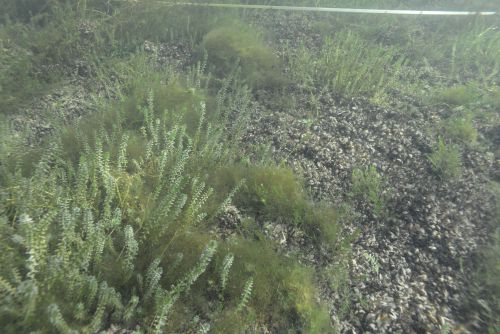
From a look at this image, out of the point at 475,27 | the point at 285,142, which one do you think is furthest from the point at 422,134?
the point at 475,27

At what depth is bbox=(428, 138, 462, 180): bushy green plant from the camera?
3.95 m

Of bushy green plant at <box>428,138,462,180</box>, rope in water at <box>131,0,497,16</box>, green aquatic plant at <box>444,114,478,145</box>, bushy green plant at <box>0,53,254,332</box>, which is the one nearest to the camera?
bushy green plant at <box>0,53,254,332</box>

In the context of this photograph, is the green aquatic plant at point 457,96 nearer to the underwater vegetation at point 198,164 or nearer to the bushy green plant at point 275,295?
the underwater vegetation at point 198,164

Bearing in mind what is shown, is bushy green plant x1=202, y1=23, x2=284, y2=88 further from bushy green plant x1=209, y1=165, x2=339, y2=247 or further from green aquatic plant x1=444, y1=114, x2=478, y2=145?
green aquatic plant x1=444, y1=114, x2=478, y2=145

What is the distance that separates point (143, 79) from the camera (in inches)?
174

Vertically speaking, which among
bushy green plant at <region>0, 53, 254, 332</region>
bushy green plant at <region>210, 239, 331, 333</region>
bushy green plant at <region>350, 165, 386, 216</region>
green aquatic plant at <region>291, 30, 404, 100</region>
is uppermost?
green aquatic plant at <region>291, 30, 404, 100</region>

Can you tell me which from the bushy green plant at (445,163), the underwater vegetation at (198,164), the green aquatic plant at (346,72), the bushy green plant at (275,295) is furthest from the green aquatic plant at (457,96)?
the bushy green plant at (275,295)

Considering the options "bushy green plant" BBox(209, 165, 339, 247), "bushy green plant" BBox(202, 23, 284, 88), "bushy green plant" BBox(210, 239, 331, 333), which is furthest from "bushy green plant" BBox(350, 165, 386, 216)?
"bushy green plant" BBox(202, 23, 284, 88)

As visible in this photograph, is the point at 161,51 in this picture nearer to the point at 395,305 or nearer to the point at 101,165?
the point at 101,165

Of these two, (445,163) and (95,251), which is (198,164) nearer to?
(95,251)

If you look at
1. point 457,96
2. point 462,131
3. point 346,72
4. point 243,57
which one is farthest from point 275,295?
point 457,96

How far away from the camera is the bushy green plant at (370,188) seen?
11.6 ft

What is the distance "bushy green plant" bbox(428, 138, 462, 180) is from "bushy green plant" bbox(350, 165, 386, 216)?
71cm

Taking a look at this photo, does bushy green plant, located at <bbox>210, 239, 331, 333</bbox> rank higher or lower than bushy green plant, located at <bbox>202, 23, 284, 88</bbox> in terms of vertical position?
lower
